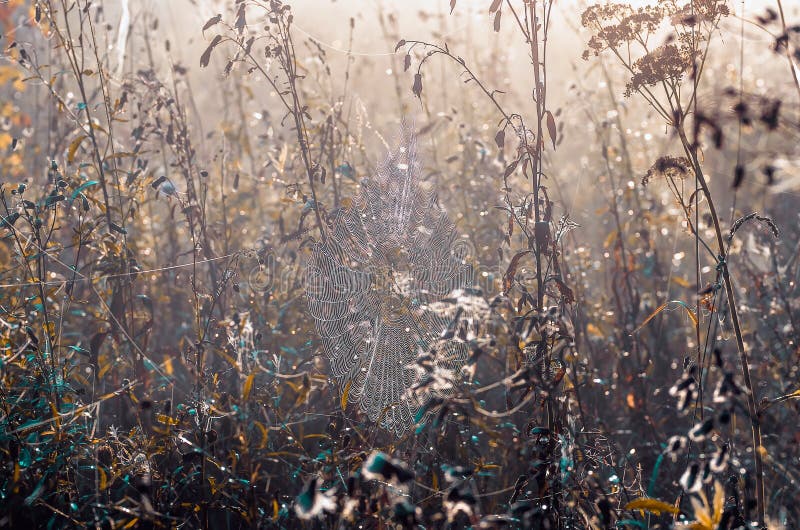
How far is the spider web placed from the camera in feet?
9.95

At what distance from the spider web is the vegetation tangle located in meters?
0.01

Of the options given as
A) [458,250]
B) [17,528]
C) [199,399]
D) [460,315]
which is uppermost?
[458,250]

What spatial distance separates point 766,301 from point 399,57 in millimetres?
2790

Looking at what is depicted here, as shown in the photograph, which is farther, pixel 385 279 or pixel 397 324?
pixel 397 324

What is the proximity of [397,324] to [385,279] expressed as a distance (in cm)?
26

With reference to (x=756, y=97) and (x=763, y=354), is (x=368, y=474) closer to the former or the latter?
(x=756, y=97)

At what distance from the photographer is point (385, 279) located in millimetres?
3189

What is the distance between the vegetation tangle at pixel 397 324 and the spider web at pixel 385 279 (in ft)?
0.05

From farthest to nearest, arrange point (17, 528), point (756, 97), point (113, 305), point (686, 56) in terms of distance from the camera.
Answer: point (113, 305)
point (17, 528)
point (686, 56)
point (756, 97)

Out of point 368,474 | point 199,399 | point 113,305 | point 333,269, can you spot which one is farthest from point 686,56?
point 113,305

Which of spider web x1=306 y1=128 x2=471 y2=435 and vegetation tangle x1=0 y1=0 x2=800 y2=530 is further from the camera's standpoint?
spider web x1=306 y1=128 x2=471 y2=435

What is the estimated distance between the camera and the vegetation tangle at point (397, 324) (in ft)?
5.72

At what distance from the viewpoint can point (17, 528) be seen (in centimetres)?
206

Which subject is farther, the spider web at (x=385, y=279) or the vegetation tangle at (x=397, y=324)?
the spider web at (x=385, y=279)
